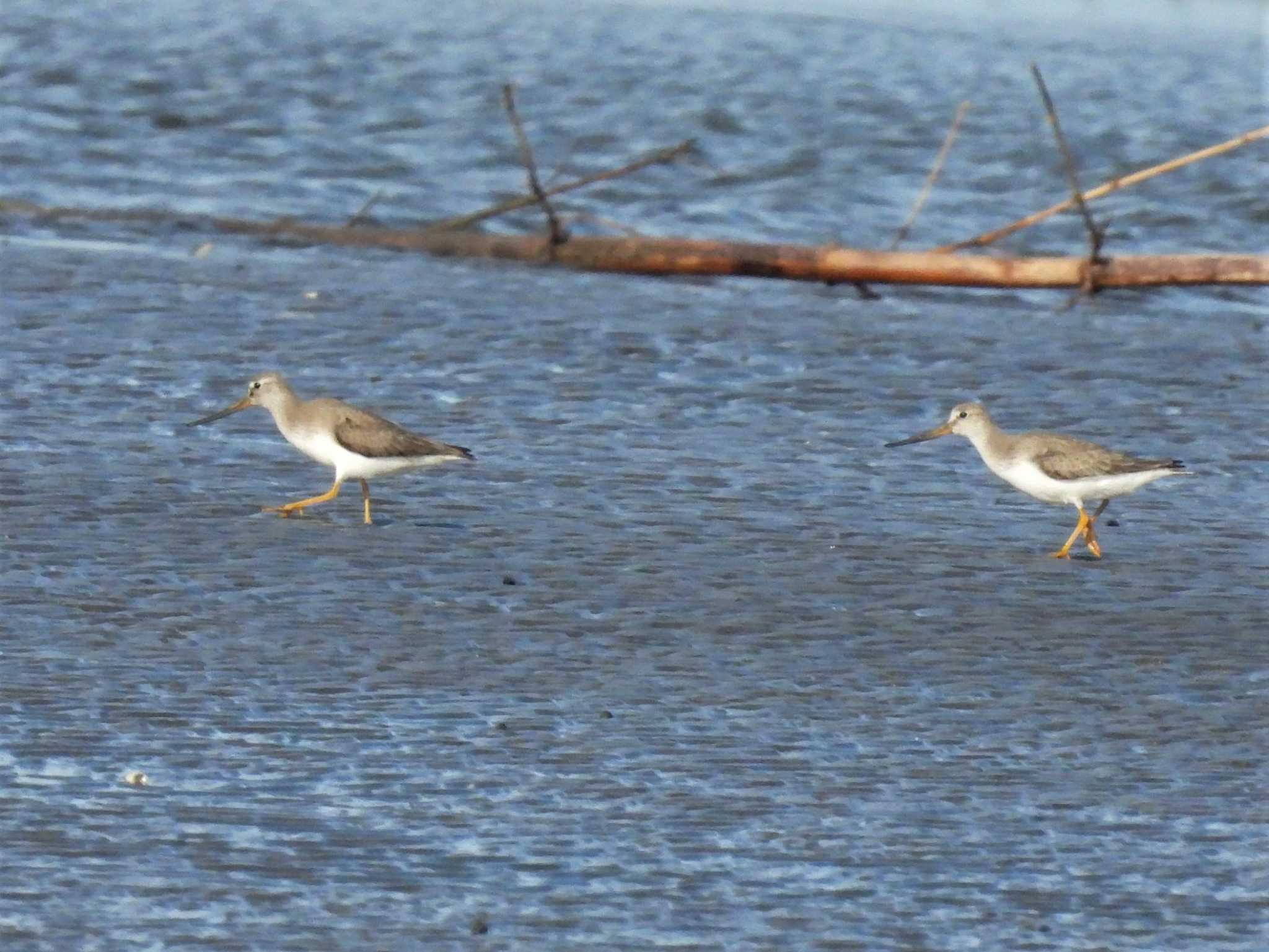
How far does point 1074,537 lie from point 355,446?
3032 mm

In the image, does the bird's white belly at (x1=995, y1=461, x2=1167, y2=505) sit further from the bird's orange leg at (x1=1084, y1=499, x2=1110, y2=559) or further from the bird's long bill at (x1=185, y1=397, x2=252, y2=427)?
the bird's long bill at (x1=185, y1=397, x2=252, y2=427)

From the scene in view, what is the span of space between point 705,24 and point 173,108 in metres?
10.6

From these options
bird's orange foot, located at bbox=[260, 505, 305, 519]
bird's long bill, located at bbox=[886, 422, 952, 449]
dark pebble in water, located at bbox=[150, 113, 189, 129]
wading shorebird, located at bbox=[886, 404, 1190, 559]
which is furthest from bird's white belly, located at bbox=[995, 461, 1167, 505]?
dark pebble in water, located at bbox=[150, 113, 189, 129]

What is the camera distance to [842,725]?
7262 millimetres

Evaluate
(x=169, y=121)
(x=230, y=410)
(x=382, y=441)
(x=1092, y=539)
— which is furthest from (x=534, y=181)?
(x=169, y=121)

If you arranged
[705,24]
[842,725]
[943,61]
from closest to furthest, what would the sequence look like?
[842,725]
[943,61]
[705,24]

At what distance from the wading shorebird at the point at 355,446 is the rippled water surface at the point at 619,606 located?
207mm

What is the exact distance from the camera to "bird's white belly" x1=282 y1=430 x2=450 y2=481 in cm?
984

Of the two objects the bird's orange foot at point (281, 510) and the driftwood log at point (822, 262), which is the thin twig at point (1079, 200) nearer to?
the driftwood log at point (822, 262)

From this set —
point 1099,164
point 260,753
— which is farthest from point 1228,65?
point 260,753

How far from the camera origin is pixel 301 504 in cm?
975

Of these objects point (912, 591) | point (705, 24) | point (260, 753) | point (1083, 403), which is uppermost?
point (260, 753)

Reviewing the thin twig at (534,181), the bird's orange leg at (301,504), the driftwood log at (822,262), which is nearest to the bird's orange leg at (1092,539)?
the bird's orange leg at (301,504)

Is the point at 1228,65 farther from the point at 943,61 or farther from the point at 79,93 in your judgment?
the point at 79,93
